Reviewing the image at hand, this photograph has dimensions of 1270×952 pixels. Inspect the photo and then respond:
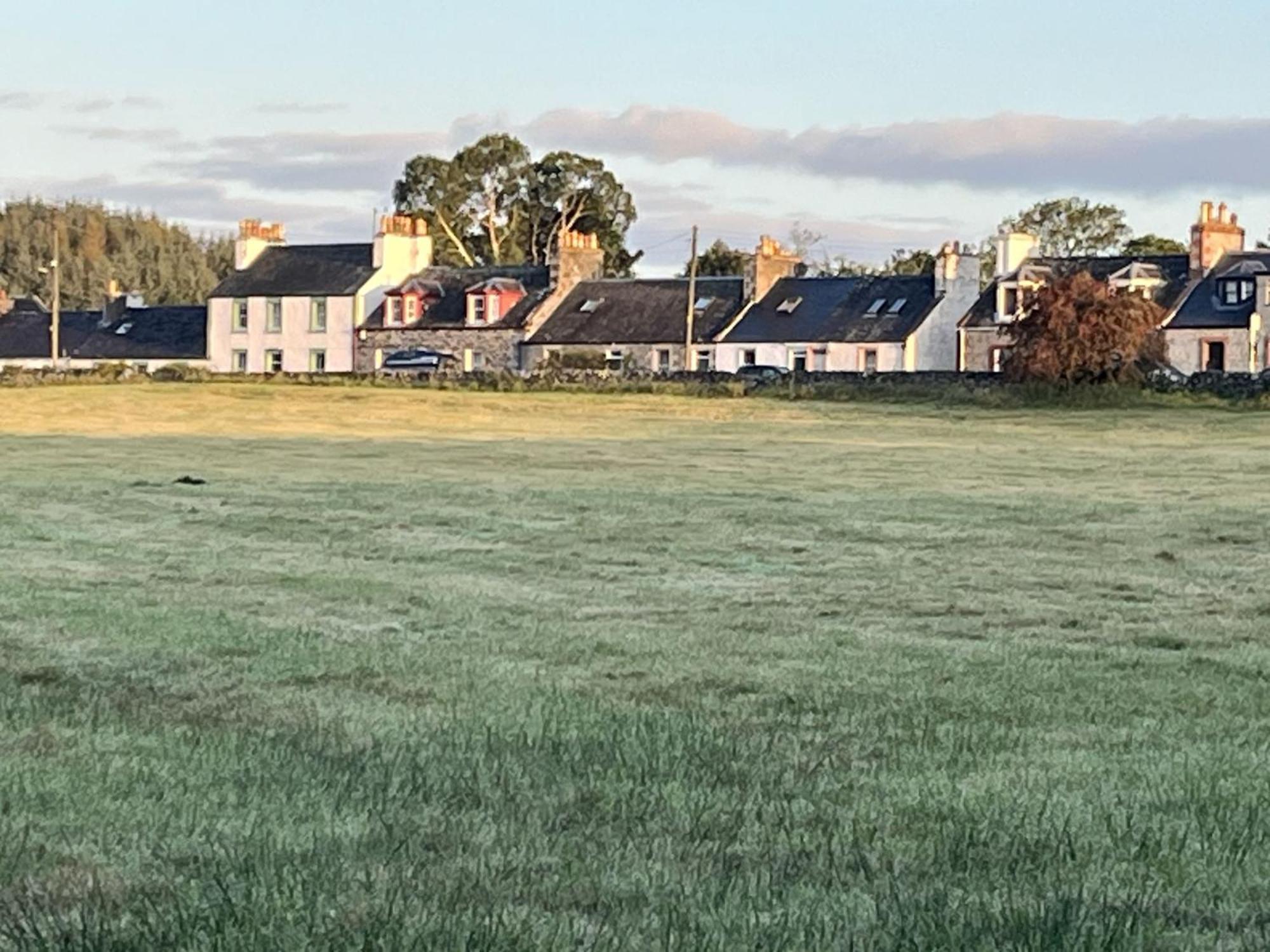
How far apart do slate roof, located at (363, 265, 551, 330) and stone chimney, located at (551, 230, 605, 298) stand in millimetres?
778

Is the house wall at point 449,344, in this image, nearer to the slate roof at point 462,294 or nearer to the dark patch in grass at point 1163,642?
the slate roof at point 462,294

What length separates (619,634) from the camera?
13.0 metres

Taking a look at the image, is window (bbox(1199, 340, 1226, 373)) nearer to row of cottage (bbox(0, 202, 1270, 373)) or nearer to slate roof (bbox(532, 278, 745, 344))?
row of cottage (bbox(0, 202, 1270, 373))


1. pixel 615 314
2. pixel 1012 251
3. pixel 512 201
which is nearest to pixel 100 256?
pixel 512 201

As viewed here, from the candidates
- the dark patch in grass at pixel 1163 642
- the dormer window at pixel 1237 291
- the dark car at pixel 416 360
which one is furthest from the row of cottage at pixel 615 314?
the dark patch in grass at pixel 1163 642

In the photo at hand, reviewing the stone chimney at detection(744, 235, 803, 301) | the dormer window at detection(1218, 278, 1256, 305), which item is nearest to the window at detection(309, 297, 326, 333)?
the stone chimney at detection(744, 235, 803, 301)

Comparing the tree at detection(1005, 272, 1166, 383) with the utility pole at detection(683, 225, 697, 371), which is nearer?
A: the tree at detection(1005, 272, 1166, 383)

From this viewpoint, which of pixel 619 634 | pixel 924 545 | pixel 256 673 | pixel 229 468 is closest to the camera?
pixel 256 673

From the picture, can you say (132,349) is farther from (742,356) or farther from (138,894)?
(138,894)

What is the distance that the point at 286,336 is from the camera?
10075cm

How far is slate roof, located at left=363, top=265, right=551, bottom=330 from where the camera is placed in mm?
95438

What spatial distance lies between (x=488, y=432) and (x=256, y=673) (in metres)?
37.4

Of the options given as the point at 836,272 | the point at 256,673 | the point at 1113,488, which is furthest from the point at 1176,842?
the point at 836,272

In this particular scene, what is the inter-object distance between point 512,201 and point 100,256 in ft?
153
